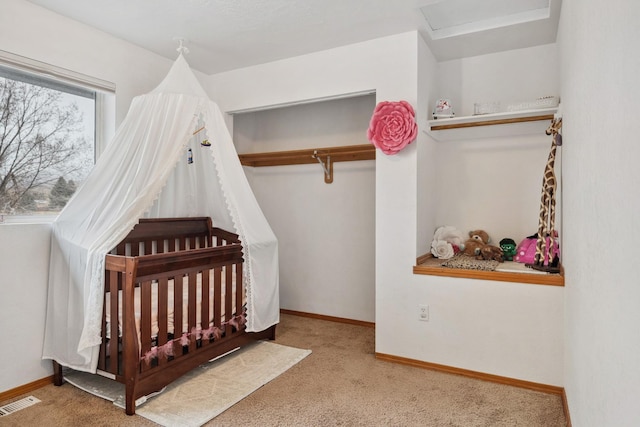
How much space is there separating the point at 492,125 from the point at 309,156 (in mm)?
1659

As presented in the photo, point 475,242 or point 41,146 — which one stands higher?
point 41,146

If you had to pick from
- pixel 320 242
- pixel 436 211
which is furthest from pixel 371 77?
pixel 320 242

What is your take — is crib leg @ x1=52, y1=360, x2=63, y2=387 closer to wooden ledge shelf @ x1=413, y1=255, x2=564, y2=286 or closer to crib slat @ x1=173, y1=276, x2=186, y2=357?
crib slat @ x1=173, y1=276, x2=186, y2=357

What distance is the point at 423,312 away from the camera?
283 cm

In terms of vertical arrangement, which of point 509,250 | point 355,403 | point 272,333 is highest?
point 509,250

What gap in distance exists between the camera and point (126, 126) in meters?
2.61

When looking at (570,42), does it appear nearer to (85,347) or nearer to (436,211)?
(436,211)

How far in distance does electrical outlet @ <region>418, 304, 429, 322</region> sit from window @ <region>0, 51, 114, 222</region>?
8.51 feet

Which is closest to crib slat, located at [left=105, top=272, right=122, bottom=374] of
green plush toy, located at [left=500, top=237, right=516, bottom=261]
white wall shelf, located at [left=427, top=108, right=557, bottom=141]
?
white wall shelf, located at [left=427, top=108, right=557, bottom=141]

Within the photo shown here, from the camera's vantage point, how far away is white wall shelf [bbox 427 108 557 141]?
9.09ft

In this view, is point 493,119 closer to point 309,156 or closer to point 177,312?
point 309,156

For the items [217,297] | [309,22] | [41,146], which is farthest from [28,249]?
[309,22]

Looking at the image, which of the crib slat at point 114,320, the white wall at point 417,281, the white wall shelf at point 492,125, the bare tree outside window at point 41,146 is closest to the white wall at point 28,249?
the bare tree outside window at point 41,146

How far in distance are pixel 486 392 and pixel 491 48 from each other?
2.50 metres
